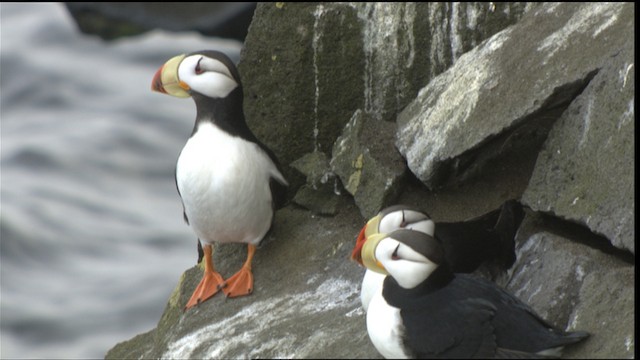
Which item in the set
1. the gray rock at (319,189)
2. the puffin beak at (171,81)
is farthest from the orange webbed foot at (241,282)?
the puffin beak at (171,81)

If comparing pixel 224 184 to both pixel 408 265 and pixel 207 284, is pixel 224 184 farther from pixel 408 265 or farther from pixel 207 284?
pixel 408 265

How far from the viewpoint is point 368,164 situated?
20.5ft

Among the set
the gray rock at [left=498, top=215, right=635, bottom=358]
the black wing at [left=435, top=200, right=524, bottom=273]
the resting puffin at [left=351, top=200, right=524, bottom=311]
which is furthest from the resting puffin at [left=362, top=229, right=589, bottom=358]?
the black wing at [left=435, top=200, right=524, bottom=273]

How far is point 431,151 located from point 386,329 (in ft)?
4.67

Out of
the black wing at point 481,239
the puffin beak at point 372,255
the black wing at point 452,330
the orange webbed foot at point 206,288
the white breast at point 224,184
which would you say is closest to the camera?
the black wing at point 452,330

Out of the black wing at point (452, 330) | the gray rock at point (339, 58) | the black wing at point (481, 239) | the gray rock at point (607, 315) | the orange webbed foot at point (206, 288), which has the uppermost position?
the gray rock at point (339, 58)

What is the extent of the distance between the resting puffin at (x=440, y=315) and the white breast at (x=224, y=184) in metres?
1.28

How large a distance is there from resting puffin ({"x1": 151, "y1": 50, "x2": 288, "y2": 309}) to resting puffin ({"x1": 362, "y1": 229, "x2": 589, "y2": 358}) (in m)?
1.29

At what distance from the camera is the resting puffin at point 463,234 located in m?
5.41

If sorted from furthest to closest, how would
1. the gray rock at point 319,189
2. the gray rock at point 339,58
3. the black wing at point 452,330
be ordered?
the gray rock at point 339,58 < the gray rock at point 319,189 < the black wing at point 452,330

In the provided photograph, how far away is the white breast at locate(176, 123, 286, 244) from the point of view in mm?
6043

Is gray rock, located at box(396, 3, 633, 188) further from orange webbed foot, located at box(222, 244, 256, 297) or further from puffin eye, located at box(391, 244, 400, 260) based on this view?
puffin eye, located at box(391, 244, 400, 260)

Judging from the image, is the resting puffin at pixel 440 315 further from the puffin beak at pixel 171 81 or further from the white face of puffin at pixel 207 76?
the puffin beak at pixel 171 81

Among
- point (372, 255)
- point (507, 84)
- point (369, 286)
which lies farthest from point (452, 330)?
point (507, 84)
